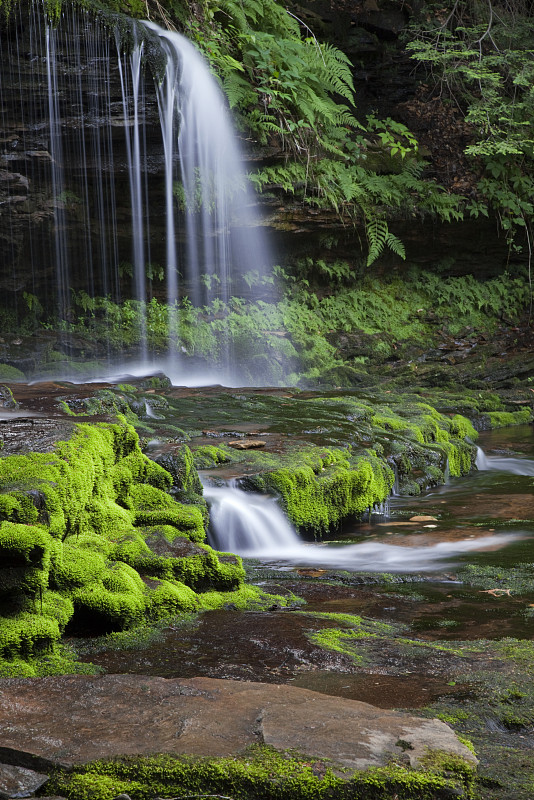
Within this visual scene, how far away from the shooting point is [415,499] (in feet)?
21.7

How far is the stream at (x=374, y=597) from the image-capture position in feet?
8.55

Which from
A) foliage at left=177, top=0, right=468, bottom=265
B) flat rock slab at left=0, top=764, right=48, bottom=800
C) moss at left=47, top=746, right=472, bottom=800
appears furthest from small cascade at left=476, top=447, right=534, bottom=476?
flat rock slab at left=0, top=764, right=48, bottom=800

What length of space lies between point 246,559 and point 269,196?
33.1ft

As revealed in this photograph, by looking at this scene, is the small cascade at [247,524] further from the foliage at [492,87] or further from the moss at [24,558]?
the foliage at [492,87]

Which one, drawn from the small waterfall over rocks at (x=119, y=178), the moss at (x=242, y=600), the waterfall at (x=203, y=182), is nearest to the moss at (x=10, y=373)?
the small waterfall over rocks at (x=119, y=178)

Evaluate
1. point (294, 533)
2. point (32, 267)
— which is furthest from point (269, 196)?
point (294, 533)

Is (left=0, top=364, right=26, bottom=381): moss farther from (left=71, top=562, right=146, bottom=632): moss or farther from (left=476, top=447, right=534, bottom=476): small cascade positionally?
(left=71, top=562, right=146, bottom=632): moss

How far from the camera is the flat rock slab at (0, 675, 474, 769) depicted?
180 cm

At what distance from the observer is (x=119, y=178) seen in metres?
12.5

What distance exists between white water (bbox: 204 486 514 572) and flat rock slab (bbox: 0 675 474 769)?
8.13ft

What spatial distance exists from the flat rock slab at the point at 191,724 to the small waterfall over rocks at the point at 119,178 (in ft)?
33.7

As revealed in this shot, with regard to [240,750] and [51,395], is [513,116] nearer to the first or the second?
[51,395]

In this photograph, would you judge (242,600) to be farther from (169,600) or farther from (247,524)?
(247,524)

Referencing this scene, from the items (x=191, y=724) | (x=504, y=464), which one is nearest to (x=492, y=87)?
(x=504, y=464)
